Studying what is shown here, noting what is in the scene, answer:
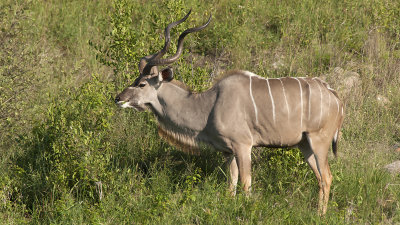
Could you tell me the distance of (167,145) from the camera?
217 inches

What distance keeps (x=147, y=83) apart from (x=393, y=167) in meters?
2.37

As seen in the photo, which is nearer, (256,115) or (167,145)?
(256,115)

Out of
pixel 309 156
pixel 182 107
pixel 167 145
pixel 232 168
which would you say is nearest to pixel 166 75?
pixel 182 107

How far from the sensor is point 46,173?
515cm

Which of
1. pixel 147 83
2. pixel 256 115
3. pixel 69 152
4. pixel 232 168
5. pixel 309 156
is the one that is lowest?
pixel 232 168

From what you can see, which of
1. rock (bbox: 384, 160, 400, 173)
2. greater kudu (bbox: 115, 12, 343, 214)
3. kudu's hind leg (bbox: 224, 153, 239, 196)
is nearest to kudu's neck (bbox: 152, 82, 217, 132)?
greater kudu (bbox: 115, 12, 343, 214)

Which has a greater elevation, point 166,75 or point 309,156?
point 166,75

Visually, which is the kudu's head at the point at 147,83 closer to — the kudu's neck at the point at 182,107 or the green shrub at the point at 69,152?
the kudu's neck at the point at 182,107

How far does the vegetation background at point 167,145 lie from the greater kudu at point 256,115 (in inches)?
10.6

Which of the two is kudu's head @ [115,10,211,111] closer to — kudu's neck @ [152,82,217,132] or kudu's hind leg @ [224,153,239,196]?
kudu's neck @ [152,82,217,132]

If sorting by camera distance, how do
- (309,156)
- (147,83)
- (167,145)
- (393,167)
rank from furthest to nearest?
(167,145) → (393,167) → (147,83) → (309,156)

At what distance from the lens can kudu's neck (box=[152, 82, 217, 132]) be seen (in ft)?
16.1

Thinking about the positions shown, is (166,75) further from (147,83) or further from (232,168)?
(232,168)

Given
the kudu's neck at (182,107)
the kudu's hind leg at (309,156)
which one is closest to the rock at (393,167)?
the kudu's hind leg at (309,156)
